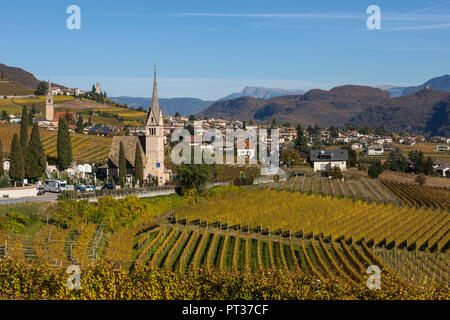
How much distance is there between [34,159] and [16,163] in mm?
3525

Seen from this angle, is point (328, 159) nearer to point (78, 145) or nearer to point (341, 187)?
point (341, 187)

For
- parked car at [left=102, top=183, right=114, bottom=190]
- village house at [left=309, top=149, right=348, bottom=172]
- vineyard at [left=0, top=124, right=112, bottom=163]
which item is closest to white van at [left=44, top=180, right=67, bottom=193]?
parked car at [left=102, top=183, right=114, bottom=190]

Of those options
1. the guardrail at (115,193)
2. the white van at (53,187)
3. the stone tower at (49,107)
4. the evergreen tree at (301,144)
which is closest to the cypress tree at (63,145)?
the white van at (53,187)

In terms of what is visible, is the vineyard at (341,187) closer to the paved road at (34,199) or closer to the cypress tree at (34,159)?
the cypress tree at (34,159)

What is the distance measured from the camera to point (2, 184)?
43375 millimetres

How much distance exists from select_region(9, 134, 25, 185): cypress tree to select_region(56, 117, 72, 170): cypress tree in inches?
373

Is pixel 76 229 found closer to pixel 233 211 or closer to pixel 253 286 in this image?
pixel 233 211

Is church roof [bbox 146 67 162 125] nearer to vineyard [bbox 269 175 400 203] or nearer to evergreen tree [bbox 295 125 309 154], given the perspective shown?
vineyard [bbox 269 175 400 203]

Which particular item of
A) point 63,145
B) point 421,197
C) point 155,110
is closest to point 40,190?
point 63,145

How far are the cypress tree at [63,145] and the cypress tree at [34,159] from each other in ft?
15.6

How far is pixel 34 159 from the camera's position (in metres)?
47.3

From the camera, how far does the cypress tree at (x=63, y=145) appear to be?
5362cm

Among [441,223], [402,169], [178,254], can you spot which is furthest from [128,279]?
[402,169]
